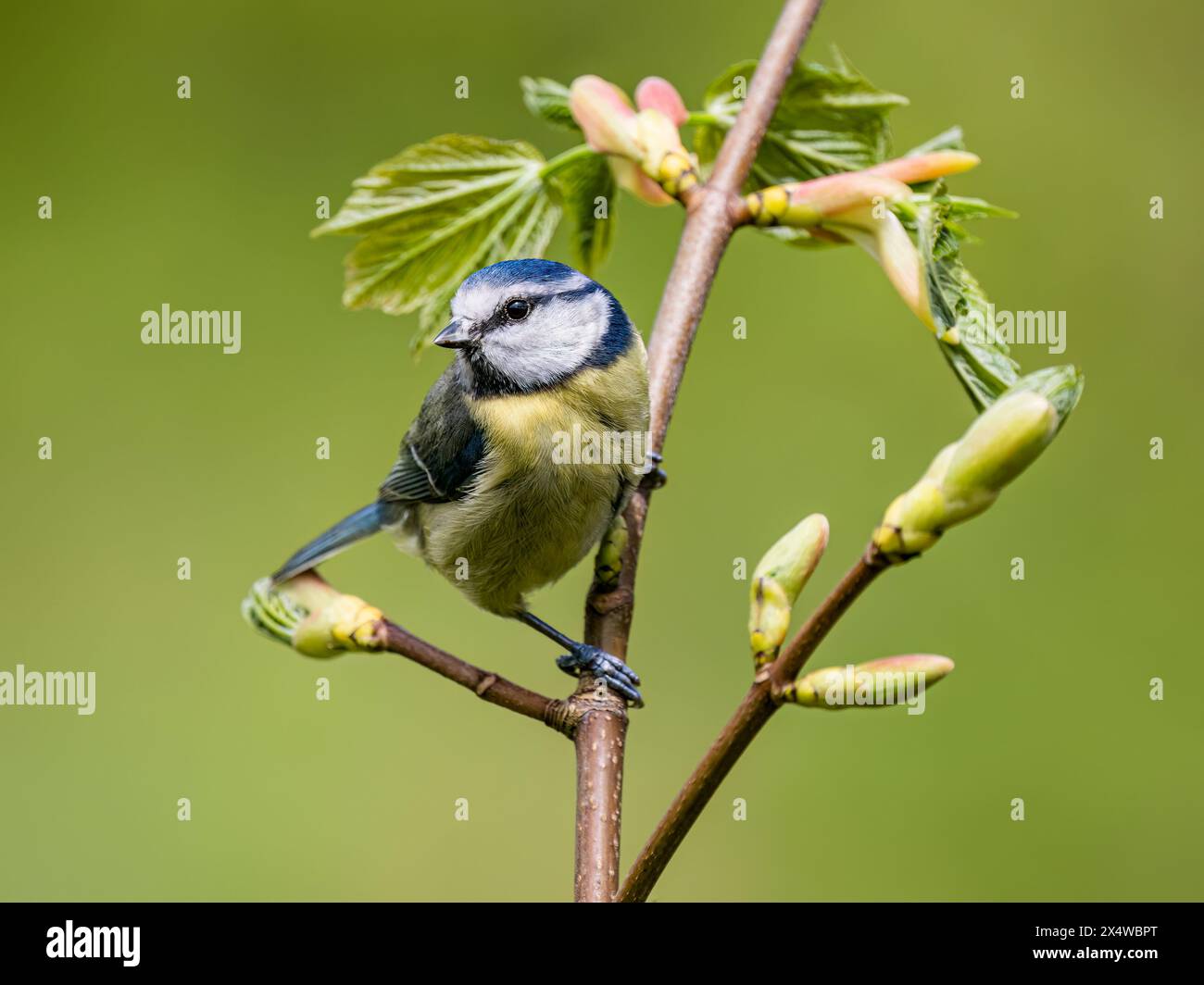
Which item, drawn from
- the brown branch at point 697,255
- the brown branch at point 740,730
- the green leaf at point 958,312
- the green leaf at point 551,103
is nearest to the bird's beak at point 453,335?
the green leaf at point 551,103

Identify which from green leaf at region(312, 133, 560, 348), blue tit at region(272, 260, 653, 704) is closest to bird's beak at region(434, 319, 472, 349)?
blue tit at region(272, 260, 653, 704)

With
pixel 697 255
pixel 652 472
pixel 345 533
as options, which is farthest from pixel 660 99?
pixel 345 533

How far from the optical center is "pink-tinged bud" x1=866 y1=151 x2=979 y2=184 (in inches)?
39.5

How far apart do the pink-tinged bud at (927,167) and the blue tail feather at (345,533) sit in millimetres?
813

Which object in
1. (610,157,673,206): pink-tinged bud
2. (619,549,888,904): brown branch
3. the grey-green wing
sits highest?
(610,157,673,206): pink-tinged bud

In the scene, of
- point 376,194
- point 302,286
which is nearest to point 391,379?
point 302,286

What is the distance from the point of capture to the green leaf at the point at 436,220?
1202 mm

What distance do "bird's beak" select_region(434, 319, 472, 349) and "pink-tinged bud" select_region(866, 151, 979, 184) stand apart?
1.75 ft

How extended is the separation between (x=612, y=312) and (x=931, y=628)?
3.83ft

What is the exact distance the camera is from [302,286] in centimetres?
283

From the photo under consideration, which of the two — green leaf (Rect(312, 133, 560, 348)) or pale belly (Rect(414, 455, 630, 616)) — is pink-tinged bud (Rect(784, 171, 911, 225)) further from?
pale belly (Rect(414, 455, 630, 616))

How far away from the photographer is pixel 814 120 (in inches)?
48.8

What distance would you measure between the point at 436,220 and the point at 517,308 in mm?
240

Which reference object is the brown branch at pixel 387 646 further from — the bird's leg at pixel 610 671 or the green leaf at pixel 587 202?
the green leaf at pixel 587 202
